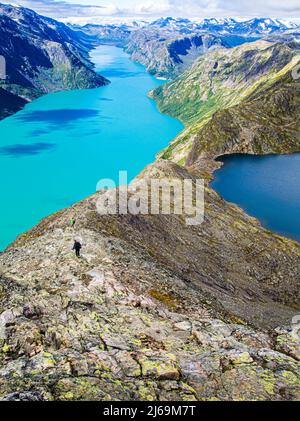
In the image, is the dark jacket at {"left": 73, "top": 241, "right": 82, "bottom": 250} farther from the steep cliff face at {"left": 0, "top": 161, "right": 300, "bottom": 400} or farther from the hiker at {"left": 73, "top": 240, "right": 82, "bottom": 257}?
the steep cliff face at {"left": 0, "top": 161, "right": 300, "bottom": 400}

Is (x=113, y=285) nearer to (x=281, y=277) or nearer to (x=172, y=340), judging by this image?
(x=172, y=340)

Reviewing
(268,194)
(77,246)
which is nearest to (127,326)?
(77,246)

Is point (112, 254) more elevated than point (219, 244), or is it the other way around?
point (112, 254)

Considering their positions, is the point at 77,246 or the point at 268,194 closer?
the point at 77,246

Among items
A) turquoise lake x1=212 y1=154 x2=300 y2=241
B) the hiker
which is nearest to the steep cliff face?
the hiker

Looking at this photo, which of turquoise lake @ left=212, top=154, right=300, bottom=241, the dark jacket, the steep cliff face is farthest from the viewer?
turquoise lake @ left=212, top=154, right=300, bottom=241

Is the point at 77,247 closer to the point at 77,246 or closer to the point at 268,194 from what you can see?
the point at 77,246

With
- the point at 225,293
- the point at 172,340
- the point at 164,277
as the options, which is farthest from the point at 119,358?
the point at 225,293
